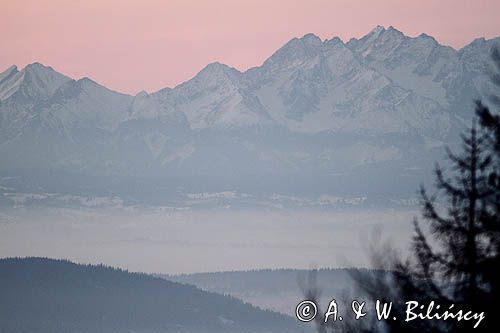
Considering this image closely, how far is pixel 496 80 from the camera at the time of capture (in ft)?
55.3

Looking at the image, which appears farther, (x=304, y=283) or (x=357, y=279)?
(x=304, y=283)

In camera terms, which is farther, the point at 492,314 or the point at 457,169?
the point at 457,169

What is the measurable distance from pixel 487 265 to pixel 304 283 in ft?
8.79

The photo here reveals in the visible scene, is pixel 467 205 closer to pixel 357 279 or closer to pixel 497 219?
pixel 497 219

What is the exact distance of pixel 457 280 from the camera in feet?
56.5

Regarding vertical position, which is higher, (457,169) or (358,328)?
(457,169)

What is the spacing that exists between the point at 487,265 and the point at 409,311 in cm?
95

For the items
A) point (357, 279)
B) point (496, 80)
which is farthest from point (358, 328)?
point (496, 80)

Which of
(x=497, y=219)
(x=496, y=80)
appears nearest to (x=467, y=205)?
(x=497, y=219)

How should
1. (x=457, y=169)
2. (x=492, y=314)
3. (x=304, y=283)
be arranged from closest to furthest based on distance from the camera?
(x=492, y=314)
(x=457, y=169)
(x=304, y=283)

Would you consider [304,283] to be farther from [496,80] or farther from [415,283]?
[496,80]

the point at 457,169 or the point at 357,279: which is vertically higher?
the point at 457,169

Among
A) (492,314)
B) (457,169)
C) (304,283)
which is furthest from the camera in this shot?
(304,283)

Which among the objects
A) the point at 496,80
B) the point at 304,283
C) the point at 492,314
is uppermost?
the point at 496,80
